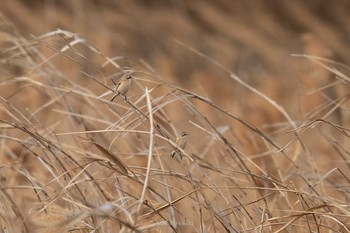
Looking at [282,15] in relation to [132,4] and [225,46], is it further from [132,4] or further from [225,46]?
A: [132,4]

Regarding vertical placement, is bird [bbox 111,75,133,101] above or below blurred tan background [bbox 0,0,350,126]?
below

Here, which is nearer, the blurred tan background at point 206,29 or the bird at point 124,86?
the bird at point 124,86

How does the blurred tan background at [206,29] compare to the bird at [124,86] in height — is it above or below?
above

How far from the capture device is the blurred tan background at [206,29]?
227 inches

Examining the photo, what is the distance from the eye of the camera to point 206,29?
A: 20.9 ft

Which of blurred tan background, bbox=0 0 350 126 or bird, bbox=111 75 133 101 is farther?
blurred tan background, bbox=0 0 350 126

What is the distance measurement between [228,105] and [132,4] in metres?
1.62

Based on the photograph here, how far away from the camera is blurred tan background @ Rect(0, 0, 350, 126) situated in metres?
5.77

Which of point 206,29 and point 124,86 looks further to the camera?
point 206,29

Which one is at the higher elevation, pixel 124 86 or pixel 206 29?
pixel 206 29

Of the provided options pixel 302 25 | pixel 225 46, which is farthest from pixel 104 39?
pixel 302 25

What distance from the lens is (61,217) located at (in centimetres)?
95

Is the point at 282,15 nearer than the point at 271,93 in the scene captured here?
No

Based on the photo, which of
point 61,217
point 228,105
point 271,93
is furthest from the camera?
point 271,93
